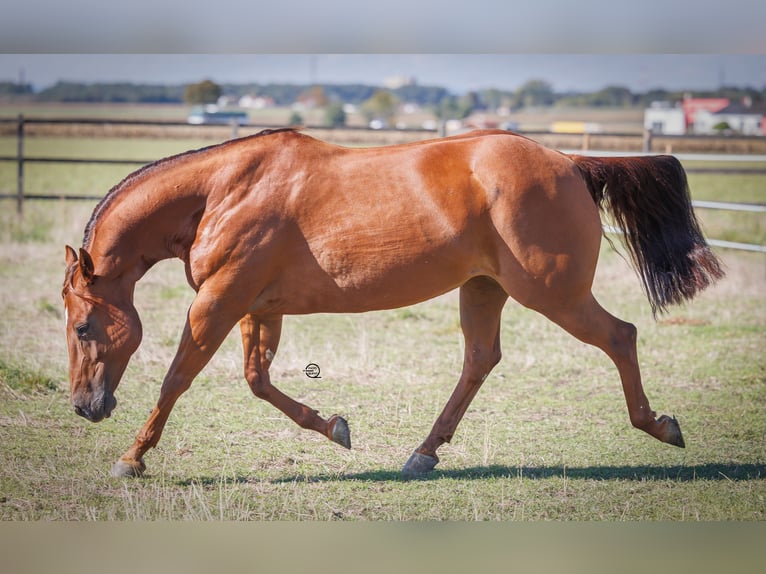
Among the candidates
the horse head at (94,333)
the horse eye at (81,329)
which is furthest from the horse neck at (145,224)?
the horse eye at (81,329)

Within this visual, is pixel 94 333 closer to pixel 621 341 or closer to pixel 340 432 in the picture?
pixel 340 432

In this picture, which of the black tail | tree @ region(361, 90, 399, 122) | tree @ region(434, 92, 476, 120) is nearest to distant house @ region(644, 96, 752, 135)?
tree @ region(434, 92, 476, 120)

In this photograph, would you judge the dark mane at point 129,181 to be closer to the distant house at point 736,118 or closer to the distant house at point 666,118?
the distant house at point 736,118

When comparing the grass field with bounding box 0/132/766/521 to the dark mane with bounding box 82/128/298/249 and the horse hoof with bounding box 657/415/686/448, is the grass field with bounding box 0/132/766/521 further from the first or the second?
the dark mane with bounding box 82/128/298/249

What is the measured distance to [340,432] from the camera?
485cm

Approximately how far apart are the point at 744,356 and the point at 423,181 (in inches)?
166

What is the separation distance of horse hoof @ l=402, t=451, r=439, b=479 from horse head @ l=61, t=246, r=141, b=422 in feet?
5.38

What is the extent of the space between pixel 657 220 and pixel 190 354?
278cm

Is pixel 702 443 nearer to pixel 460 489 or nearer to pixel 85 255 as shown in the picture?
pixel 460 489

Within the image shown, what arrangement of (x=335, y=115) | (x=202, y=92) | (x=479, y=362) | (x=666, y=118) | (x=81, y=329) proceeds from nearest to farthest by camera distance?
(x=81, y=329) < (x=479, y=362) < (x=202, y=92) < (x=666, y=118) < (x=335, y=115)

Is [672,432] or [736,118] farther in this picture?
[736,118]

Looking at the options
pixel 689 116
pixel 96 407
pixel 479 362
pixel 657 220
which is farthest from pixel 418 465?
pixel 689 116

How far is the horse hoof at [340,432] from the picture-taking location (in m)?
4.85

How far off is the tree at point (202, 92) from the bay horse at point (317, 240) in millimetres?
24550
